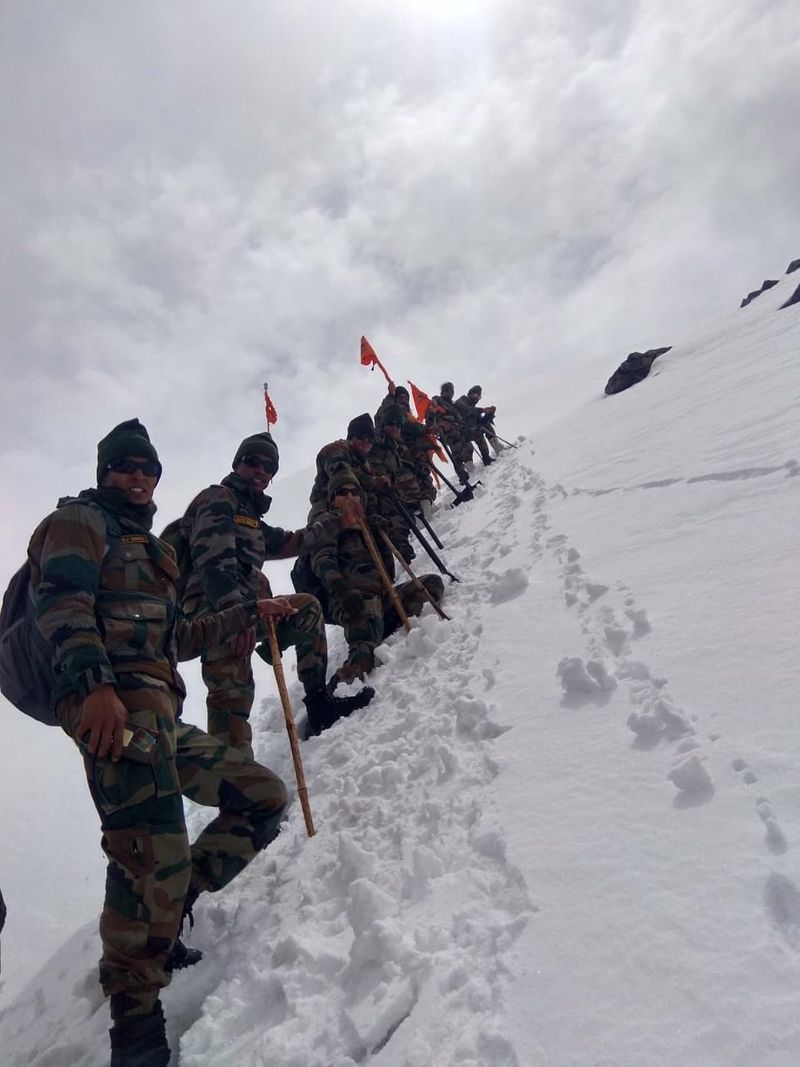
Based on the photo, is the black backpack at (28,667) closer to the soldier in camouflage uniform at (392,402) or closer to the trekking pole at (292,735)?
the trekking pole at (292,735)

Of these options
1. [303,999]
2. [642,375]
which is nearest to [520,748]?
[303,999]

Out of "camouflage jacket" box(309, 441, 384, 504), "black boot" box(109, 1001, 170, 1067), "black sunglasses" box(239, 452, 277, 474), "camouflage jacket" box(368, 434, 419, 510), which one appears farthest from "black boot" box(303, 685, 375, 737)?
"camouflage jacket" box(368, 434, 419, 510)

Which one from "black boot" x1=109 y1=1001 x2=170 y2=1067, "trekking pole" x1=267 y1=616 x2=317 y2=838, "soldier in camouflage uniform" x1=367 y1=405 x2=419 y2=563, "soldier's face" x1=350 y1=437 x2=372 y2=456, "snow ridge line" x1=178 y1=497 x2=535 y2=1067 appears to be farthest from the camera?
"soldier in camouflage uniform" x1=367 y1=405 x2=419 y2=563

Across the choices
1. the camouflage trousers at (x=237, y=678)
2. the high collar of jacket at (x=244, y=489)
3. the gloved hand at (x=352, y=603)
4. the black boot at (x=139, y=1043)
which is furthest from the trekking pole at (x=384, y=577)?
the black boot at (x=139, y=1043)

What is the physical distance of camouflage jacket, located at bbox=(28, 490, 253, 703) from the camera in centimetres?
232

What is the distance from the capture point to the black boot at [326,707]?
16.4 feet

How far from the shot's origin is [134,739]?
239 cm

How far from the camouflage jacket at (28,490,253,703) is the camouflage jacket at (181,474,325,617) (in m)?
1.06

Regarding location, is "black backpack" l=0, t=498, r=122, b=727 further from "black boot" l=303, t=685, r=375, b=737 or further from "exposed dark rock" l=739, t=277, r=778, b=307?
"exposed dark rock" l=739, t=277, r=778, b=307

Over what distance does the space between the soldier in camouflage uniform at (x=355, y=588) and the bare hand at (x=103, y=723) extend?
350cm

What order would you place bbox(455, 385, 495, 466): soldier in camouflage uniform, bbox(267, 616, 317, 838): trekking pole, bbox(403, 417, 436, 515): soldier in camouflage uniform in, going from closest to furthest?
bbox(267, 616, 317, 838): trekking pole → bbox(403, 417, 436, 515): soldier in camouflage uniform → bbox(455, 385, 495, 466): soldier in camouflage uniform

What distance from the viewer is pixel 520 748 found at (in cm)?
314

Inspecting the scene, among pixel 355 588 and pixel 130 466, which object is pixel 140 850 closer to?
pixel 130 466

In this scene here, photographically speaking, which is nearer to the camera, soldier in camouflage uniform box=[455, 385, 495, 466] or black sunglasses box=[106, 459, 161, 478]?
black sunglasses box=[106, 459, 161, 478]
